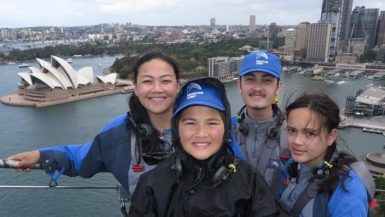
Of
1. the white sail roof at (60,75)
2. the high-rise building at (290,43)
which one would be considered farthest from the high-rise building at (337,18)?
the white sail roof at (60,75)

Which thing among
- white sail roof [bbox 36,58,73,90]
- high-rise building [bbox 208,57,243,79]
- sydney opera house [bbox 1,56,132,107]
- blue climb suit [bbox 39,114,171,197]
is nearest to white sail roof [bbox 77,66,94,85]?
sydney opera house [bbox 1,56,132,107]

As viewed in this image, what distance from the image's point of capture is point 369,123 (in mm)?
8461

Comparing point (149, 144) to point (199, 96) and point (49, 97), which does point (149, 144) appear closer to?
point (199, 96)

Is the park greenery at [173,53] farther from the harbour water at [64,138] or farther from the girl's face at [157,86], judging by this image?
the girl's face at [157,86]

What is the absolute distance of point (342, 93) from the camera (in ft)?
38.6

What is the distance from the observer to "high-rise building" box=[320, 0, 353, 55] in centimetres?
1975

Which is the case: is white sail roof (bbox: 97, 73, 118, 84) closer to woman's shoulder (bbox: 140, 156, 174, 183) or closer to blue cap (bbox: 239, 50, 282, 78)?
blue cap (bbox: 239, 50, 282, 78)

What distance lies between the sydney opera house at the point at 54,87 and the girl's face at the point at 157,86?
957 cm

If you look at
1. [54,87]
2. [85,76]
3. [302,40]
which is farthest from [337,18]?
[54,87]

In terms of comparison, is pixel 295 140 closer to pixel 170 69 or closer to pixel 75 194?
pixel 170 69

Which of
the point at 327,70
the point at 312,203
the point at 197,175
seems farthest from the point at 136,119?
the point at 327,70

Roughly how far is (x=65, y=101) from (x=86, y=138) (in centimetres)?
422

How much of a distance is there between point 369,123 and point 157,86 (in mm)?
8861

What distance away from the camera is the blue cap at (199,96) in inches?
19.9
